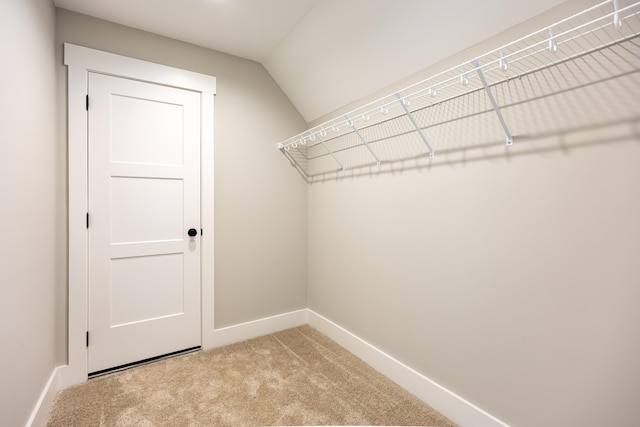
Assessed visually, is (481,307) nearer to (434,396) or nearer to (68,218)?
(434,396)

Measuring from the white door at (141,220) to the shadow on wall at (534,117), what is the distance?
4.99 feet

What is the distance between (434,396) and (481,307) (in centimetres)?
62

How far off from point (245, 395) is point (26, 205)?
1552mm

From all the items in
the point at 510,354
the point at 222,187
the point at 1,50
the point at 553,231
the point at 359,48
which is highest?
the point at 359,48

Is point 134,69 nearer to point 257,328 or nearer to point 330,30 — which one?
point 330,30

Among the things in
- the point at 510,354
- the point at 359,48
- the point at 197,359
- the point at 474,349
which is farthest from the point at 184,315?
the point at 359,48

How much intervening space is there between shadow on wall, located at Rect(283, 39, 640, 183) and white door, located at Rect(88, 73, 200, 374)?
1.52 m

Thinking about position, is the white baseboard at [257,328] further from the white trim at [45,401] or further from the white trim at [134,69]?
the white trim at [134,69]

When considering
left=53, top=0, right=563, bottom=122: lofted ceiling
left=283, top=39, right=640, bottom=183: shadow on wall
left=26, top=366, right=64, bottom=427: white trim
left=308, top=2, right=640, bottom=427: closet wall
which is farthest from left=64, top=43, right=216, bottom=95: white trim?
left=26, top=366, right=64, bottom=427: white trim

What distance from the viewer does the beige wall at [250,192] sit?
2.42 metres

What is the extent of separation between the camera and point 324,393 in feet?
5.84

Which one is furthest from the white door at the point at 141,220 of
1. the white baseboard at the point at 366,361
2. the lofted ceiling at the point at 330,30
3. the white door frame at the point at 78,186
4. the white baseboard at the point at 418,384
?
the white baseboard at the point at 418,384

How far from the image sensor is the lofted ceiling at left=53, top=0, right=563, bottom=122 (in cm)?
142

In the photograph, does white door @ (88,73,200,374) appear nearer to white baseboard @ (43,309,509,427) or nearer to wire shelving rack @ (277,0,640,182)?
white baseboard @ (43,309,509,427)
